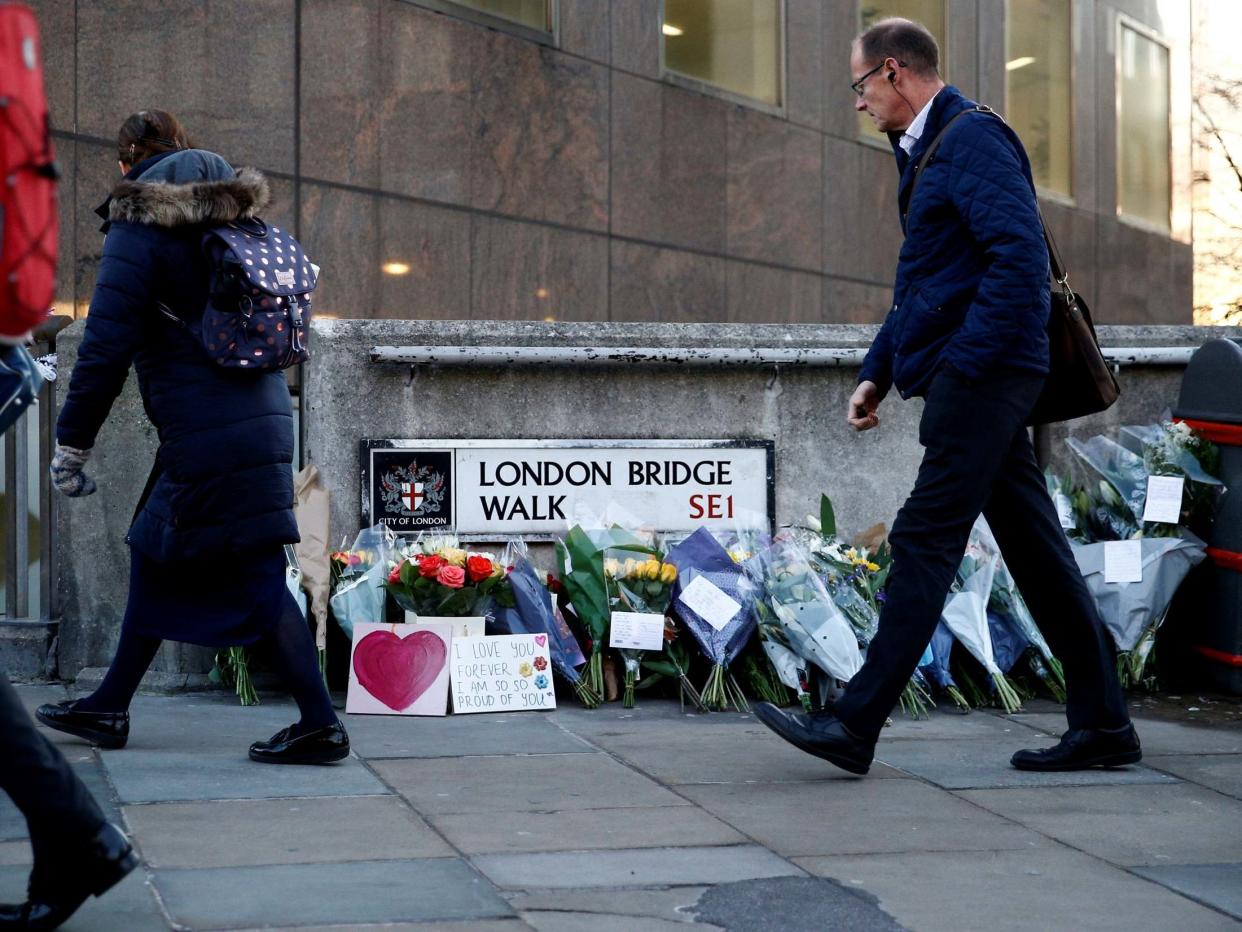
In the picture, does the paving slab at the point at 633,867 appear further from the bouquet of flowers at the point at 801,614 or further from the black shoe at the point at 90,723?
the bouquet of flowers at the point at 801,614

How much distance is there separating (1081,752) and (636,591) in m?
1.63

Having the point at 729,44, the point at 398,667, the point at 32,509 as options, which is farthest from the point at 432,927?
the point at 729,44

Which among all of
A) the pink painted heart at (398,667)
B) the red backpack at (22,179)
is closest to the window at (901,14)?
the pink painted heart at (398,667)

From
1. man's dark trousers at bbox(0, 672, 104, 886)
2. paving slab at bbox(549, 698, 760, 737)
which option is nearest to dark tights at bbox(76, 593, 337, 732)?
paving slab at bbox(549, 698, 760, 737)

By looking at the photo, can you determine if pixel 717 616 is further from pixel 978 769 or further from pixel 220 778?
pixel 220 778

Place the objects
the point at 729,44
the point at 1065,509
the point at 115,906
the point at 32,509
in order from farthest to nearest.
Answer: the point at 729,44, the point at 1065,509, the point at 32,509, the point at 115,906

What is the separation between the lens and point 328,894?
3191mm

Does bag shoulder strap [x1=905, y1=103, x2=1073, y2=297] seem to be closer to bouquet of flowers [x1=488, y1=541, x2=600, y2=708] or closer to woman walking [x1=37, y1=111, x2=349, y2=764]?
woman walking [x1=37, y1=111, x2=349, y2=764]

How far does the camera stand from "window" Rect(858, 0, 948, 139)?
14.4m

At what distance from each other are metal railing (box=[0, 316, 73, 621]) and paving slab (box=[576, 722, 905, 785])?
2225mm

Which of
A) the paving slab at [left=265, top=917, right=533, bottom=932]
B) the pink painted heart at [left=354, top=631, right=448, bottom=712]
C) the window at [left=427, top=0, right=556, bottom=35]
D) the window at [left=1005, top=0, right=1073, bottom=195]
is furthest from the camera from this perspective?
the window at [left=1005, top=0, right=1073, bottom=195]

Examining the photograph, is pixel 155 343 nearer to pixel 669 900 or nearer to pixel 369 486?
pixel 369 486

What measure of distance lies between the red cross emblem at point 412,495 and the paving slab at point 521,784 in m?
1.54

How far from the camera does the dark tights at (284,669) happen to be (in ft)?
14.8
